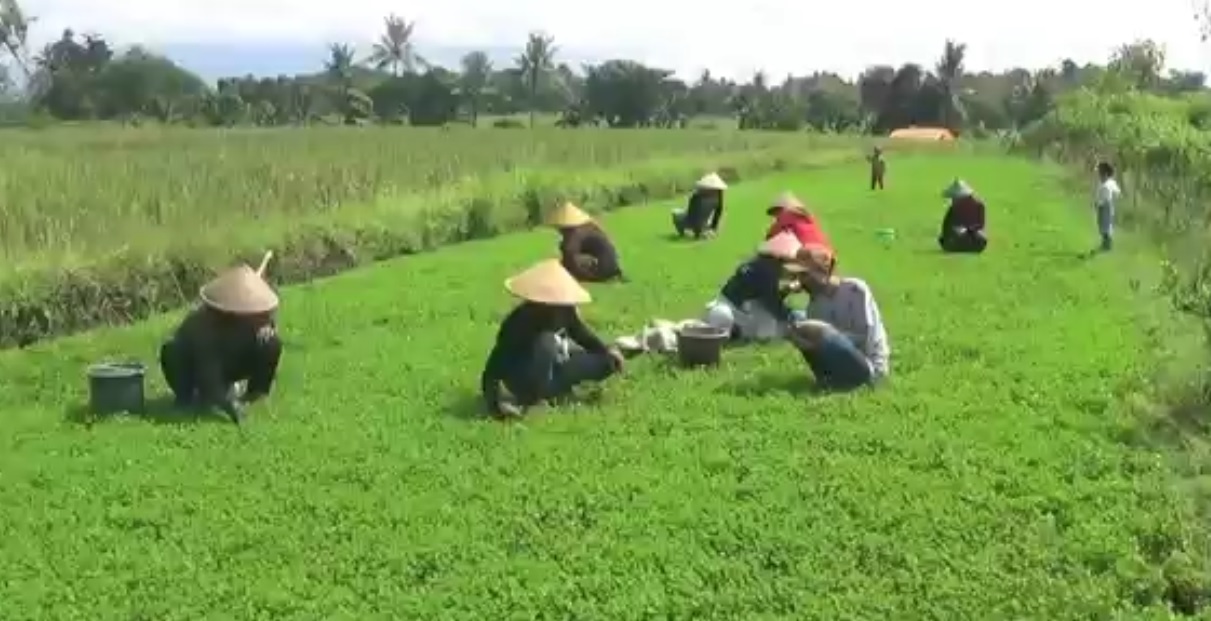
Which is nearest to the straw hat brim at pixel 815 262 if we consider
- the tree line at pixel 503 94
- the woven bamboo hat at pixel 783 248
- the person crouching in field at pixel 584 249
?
the woven bamboo hat at pixel 783 248

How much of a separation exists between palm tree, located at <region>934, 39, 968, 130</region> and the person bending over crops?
65737 mm

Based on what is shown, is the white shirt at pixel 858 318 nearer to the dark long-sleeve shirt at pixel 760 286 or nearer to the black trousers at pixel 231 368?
the dark long-sleeve shirt at pixel 760 286

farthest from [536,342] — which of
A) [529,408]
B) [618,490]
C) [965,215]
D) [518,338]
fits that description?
[965,215]

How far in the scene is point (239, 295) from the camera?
8.48 metres

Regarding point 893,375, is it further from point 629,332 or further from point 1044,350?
point 629,332

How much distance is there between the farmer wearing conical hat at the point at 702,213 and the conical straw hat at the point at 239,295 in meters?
11.4

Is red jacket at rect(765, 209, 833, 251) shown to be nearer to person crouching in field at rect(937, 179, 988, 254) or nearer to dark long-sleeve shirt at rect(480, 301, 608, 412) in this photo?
dark long-sleeve shirt at rect(480, 301, 608, 412)

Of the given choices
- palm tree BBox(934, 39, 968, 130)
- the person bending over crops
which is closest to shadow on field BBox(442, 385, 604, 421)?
the person bending over crops

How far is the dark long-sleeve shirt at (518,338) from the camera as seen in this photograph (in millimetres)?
8742

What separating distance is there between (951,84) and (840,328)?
76.3 metres

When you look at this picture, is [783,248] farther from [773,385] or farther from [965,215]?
[965,215]

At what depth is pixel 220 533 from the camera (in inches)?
259

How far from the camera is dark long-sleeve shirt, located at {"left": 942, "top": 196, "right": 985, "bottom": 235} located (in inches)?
701

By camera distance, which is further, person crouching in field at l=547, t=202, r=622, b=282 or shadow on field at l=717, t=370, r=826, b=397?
person crouching in field at l=547, t=202, r=622, b=282
